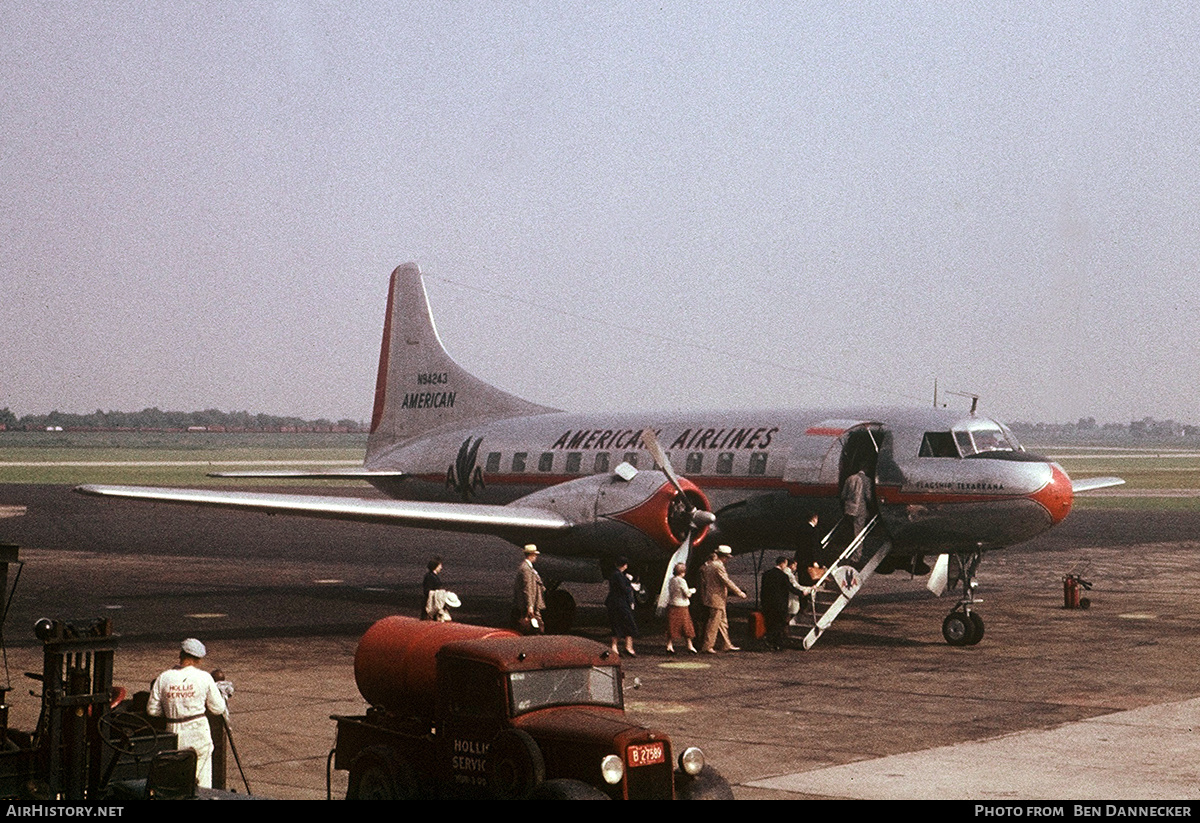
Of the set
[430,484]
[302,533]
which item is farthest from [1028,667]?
[302,533]

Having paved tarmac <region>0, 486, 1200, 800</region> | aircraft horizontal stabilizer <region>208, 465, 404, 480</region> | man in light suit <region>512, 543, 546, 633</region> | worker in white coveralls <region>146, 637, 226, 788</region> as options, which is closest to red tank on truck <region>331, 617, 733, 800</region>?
paved tarmac <region>0, 486, 1200, 800</region>

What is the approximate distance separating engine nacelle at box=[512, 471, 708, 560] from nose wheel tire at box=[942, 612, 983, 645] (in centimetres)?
454

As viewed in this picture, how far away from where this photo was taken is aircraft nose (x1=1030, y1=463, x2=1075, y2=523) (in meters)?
22.8

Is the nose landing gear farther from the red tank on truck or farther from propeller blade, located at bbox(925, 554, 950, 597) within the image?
the red tank on truck

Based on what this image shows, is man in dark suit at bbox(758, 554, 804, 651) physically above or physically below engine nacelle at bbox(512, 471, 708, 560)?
below

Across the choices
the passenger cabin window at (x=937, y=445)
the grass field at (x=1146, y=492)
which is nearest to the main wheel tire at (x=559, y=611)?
the passenger cabin window at (x=937, y=445)

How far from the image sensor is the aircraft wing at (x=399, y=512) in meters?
23.6

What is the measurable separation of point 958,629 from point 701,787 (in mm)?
13906

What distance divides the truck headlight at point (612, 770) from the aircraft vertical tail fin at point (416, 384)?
2418 centimetres

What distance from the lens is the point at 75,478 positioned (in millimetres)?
90938

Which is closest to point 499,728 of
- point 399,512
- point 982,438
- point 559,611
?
point 399,512

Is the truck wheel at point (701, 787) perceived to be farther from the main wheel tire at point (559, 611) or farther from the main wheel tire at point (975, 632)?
the main wheel tire at point (559, 611)

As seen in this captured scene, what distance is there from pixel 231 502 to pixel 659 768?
15216 millimetres

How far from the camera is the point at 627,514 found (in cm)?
2405
